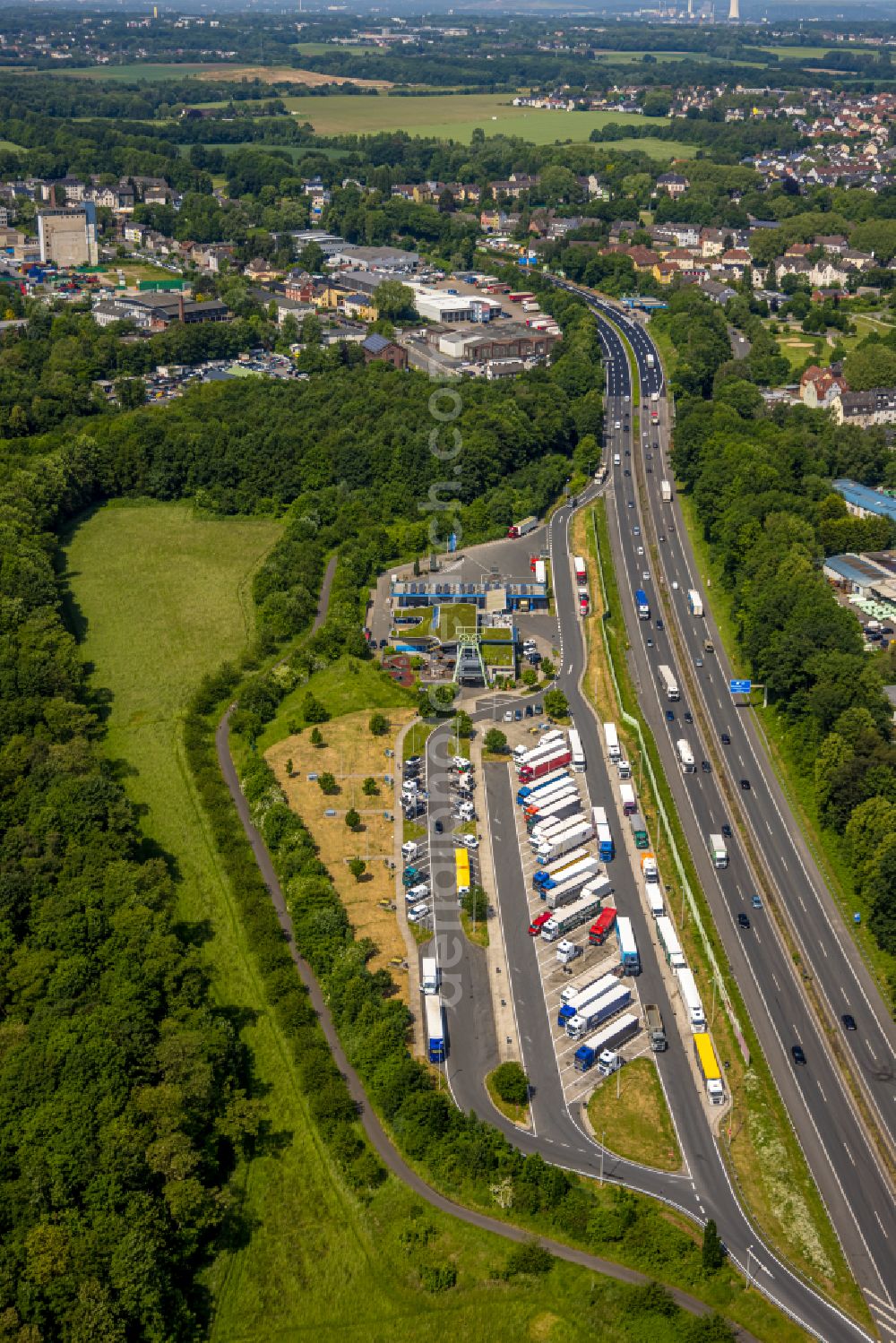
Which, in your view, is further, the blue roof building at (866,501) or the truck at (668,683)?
the blue roof building at (866,501)

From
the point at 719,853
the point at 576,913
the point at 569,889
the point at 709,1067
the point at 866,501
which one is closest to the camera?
the point at 709,1067

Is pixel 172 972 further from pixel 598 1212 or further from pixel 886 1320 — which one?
pixel 886 1320

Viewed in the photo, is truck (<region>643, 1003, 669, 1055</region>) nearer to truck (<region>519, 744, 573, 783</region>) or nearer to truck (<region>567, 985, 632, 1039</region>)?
truck (<region>567, 985, 632, 1039</region>)

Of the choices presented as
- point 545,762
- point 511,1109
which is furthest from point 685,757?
point 511,1109

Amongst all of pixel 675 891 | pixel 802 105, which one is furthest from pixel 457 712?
pixel 802 105

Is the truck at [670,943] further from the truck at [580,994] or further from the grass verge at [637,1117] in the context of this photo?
the grass verge at [637,1117]

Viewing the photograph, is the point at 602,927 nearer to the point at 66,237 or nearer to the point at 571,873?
the point at 571,873

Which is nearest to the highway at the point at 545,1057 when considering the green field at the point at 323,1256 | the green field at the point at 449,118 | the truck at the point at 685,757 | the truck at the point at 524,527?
the green field at the point at 323,1256
